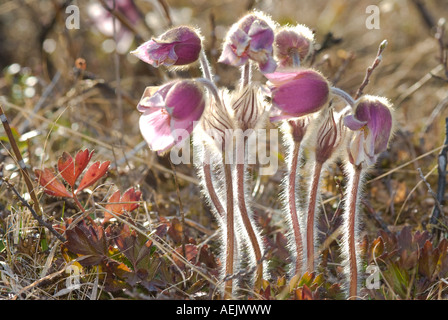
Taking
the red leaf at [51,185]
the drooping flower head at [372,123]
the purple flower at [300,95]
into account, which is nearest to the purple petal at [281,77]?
the purple flower at [300,95]

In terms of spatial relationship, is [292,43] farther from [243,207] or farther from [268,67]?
[243,207]

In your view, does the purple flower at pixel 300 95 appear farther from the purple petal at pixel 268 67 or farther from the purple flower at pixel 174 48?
the purple flower at pixel 174 48

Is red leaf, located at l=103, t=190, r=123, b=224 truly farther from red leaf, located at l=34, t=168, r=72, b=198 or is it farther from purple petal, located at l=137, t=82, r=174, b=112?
purple petal, located at l=137, t=82, r=174, b=112

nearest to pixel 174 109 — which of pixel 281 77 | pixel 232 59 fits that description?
pixel 232 59

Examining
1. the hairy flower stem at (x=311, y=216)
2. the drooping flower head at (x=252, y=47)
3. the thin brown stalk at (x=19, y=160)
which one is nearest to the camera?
the drooping flower head at (x=252, y=47)

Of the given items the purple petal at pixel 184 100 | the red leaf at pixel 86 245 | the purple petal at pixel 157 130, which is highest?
the purple petal at pixel 184 100

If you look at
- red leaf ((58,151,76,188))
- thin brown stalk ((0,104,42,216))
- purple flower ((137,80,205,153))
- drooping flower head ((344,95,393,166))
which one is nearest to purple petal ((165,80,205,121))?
purple flower ((137,80,205,153))
